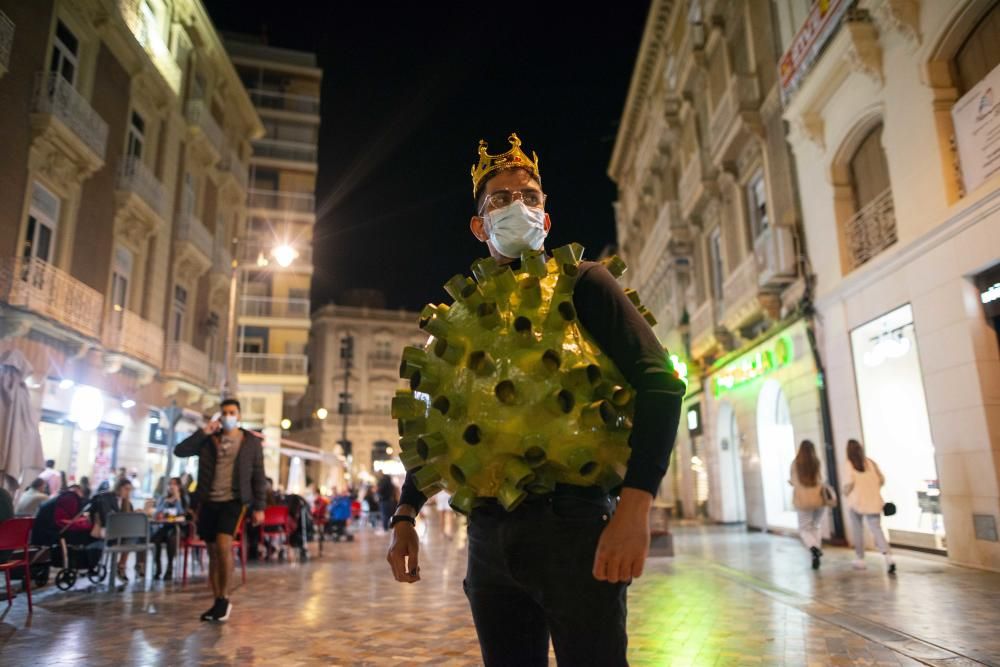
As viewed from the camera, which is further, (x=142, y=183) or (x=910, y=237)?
(x=142, y=183)

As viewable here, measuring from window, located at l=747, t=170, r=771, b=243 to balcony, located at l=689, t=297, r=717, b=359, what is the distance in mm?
3363

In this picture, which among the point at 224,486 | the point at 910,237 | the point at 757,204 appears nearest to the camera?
the point at 224,486

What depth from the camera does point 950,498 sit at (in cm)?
952

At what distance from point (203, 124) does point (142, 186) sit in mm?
4942

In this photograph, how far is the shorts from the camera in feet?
22.1

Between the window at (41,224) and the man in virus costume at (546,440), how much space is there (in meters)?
14.4

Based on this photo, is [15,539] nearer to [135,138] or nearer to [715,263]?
[135,138]

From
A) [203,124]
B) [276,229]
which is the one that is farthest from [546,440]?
[276,229]

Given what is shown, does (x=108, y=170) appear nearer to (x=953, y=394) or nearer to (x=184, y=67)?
(x=184, y=67)

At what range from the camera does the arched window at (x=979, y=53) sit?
8.91m

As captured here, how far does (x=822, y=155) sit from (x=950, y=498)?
22.1 feet

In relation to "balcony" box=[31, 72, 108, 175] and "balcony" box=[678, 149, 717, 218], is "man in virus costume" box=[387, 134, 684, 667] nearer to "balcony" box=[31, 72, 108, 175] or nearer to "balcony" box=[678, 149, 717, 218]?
"balcony" box=[31, 72, 108, 175]

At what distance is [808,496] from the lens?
981 centimetres

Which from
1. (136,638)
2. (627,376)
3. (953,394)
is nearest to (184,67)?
(136,638)
